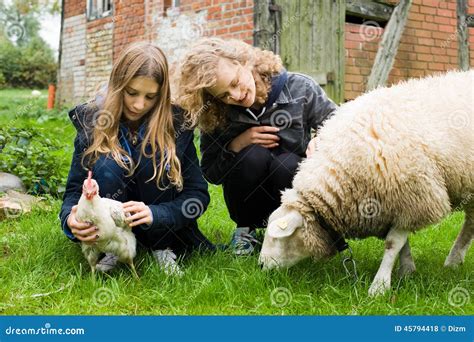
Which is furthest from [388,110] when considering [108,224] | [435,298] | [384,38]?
[384,38]

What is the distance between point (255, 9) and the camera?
261 inches

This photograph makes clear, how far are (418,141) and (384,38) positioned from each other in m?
4.95

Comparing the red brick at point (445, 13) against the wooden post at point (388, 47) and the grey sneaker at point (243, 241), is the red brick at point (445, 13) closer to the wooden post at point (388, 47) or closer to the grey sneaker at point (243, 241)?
the wooden post at point (388, 47)

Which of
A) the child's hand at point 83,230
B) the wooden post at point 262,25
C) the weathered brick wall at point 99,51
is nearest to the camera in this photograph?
the child's hand at point 83,230

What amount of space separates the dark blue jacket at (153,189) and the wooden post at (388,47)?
15.5 ft

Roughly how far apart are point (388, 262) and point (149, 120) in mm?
1406

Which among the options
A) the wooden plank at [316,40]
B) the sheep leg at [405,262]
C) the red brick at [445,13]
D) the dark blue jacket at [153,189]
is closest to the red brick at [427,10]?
the red brick at [445,13]

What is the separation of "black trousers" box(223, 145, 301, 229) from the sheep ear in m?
0.43

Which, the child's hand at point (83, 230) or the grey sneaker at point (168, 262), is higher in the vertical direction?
the child's hand at point (83, 230)

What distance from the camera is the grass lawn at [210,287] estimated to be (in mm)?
2584

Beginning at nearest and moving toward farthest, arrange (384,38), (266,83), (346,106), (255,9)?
(346,106), (266,83), (255,9), (384,38)

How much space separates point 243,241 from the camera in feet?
11.4

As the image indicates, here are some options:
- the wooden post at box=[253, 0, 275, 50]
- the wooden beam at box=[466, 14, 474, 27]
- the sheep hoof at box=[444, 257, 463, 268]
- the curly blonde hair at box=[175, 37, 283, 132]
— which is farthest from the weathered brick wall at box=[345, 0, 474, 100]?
the curly blonde hair at box=[175, 37, 283, 132]

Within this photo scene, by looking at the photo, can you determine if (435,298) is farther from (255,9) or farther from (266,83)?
(255,9)
